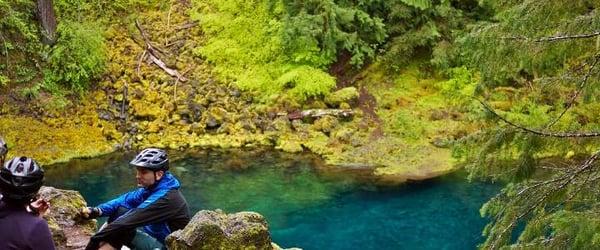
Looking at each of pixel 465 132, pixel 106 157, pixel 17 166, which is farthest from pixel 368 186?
pixel 17 166

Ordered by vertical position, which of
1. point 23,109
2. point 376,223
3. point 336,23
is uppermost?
point 336,23

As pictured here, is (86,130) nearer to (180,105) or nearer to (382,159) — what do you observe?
(180,105)

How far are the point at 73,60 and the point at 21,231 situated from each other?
14.0 meters

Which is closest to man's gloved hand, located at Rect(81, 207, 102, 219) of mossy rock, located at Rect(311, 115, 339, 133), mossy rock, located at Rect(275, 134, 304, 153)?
mossy rock, located at Rect(275, 134, 304, 153)

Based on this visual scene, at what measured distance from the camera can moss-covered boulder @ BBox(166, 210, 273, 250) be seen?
6.01 m

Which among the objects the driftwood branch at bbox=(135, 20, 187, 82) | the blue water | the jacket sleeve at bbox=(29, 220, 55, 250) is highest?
the jacket sleeve at bbox=(29, 220, 55, 250)

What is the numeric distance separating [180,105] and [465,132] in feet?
23.9

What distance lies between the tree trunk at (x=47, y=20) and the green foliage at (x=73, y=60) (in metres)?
0.20

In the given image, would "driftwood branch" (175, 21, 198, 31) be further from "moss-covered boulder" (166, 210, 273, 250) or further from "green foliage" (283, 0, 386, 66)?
"moss-covered boulder" (166, 210, 273, 250)

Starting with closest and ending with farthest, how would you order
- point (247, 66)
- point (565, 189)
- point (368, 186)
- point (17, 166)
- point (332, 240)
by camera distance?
point (17, 166) → point (565, 189) → point (332, 240) → point (368, 186) → point (247, 66)

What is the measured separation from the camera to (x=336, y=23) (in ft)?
55.1

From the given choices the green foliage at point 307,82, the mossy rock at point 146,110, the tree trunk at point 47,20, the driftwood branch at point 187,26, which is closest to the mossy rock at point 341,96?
the green foliage at point 307,82

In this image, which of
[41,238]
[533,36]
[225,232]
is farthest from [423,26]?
[41,238]

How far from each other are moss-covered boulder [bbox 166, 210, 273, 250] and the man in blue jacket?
425 millimetres
